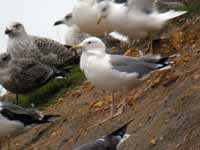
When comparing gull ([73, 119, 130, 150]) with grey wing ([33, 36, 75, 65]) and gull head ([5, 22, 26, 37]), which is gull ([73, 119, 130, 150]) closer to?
grey wing ([33, 36, 75, 65])

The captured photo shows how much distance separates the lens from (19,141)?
1223 cm

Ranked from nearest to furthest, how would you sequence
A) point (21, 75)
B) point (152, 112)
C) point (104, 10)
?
1. point (152, 112)
2. point (104, 10)
3. point (21, 75)

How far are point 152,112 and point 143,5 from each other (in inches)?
136

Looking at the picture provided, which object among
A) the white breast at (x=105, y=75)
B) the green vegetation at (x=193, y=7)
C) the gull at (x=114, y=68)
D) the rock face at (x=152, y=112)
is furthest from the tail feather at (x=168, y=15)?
the white breast at (x=105, y=75)

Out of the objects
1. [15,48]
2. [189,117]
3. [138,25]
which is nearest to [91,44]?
[138,25]

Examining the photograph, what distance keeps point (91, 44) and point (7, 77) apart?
10.5 ft

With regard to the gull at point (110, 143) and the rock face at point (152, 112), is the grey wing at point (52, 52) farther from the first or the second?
the gull at point (110, 143)

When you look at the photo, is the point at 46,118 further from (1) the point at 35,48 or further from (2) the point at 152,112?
(1) the point at 35,48

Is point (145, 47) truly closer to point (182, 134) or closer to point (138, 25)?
point (138, 25)

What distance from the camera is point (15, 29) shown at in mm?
14922

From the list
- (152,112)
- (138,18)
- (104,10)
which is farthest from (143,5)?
(152,112)

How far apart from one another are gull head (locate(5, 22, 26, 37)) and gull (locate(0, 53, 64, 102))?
91cm

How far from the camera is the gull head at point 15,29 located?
48.5 ft

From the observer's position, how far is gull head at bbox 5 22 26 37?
14797 mm
